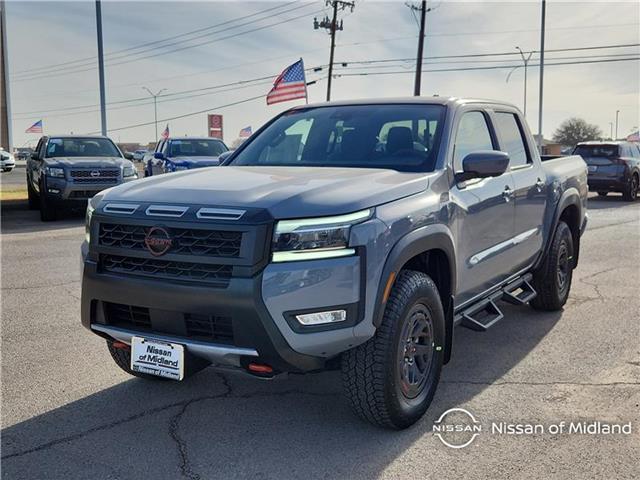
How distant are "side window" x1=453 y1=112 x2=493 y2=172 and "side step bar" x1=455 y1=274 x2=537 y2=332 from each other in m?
1.01

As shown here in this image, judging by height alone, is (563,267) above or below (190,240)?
below

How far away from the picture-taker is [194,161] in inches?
589

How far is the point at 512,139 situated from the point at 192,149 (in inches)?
471

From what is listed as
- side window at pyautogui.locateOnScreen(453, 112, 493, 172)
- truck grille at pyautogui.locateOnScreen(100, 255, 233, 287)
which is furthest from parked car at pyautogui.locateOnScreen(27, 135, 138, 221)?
truck grille at pyautogui.locateOnScreen(100, 255, 233, 287)

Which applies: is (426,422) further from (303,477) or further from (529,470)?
(303,477)

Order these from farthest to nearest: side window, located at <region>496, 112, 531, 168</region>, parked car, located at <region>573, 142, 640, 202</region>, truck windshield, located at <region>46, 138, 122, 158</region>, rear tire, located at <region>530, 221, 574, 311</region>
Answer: parked car, located at <region>573, 142, 640, 202</region>, truck windshield, located at <region>46, 138, 122, 158</region>, rear tire, located at <region>530, 221, 574, 311</region>, side window, located at <region>496, 112, 531, 168</region>

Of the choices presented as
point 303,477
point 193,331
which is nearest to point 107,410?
point 193,331

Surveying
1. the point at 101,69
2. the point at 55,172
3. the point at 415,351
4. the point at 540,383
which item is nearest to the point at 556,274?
the point at 540,383

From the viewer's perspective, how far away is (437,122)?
4.32m

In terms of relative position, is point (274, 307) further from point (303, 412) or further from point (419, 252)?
point (303, 412)

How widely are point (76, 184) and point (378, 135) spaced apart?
407 inches

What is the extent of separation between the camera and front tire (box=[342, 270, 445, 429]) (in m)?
3.30

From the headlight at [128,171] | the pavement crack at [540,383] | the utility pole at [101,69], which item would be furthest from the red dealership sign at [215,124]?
the pavement crack at [540,383]

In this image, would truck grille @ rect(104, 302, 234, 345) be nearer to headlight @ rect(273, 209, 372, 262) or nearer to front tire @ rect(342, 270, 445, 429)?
headlight @ rect(273, 209, 372, 262)
